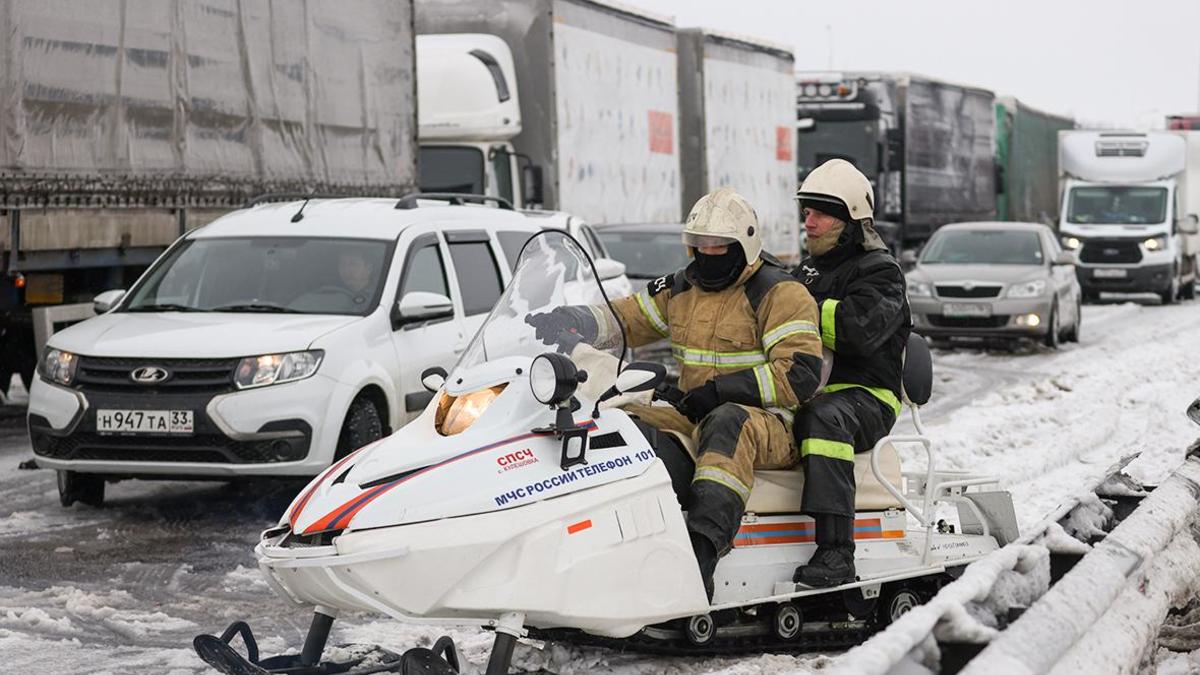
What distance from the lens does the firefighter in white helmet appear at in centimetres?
603

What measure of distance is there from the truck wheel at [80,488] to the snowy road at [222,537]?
0.07 meters

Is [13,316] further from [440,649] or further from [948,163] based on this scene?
[948,163]

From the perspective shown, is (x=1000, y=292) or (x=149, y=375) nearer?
(x=149, y=375)

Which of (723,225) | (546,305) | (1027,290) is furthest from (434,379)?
(1027,290)

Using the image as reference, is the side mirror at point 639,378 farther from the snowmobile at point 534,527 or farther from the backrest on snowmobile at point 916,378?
the backrest on snowmobile at point 916,378

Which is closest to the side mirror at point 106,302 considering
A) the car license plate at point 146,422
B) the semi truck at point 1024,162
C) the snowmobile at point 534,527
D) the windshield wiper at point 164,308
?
the windshield wiper at point 164,308

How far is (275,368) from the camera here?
31.2ft

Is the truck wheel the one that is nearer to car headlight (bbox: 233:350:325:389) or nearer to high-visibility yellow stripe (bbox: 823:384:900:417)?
car headlight (bbox: 233:350:325:389)

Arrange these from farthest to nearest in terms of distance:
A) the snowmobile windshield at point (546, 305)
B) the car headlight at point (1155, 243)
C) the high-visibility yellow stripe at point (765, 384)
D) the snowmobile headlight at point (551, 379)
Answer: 1. the car headlight at point (1155, 243)
2. the high-visibility yellow stripe at point (765, 384)
3. the snowmobile windshield at point (546, 305)
4. the snowmobile headlight at point (551, 379)

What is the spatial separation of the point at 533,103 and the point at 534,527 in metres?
14.8

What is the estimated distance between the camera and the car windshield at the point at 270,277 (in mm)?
10391

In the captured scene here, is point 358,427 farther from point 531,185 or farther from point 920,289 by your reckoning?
point 920,289

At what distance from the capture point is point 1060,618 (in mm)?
4266

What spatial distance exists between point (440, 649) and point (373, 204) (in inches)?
248
